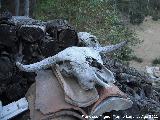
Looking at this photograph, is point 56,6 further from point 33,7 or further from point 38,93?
point 38,93

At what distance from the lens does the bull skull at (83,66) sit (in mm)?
4777

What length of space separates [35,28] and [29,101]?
1069mm

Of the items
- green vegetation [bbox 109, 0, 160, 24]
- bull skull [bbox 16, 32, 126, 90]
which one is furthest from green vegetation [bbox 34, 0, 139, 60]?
bull skull [bbox 16, 32, 126, 90]

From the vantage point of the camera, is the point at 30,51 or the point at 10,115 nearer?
the point at 10,115

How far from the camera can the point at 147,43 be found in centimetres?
1330

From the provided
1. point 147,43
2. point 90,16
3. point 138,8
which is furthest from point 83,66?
point 138,8

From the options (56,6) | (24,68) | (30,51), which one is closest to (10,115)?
(24,68)

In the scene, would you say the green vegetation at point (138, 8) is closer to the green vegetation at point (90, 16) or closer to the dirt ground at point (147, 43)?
the dirt ground at point (147, 43)

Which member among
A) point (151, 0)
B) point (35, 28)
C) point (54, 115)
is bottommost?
point (151, 0)

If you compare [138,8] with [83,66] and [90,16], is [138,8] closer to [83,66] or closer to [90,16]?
[90,16]

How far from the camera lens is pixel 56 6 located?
12.2m

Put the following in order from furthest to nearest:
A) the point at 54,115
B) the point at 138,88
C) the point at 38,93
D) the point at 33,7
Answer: the point at 33,7 → the point at 138,88 → the point at 38,93 → the point at 54,115

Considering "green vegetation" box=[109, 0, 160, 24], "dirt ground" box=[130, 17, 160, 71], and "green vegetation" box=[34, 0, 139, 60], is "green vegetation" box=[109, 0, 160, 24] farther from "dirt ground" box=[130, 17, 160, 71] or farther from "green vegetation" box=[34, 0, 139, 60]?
"green vegetation" box=[34, 0, 139, 60]

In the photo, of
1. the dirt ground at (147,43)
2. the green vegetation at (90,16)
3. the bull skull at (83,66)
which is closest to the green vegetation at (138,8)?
the dirt ground at (147,43)
